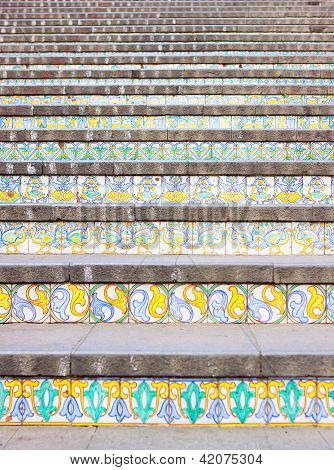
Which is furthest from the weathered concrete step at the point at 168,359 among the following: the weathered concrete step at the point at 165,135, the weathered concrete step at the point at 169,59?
the weathered concrete step at the point at 169,59

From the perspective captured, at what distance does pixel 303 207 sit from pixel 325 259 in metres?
0.35

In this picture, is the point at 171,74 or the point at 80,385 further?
the point at 171,74

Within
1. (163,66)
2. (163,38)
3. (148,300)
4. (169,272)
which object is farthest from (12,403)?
(163,38)

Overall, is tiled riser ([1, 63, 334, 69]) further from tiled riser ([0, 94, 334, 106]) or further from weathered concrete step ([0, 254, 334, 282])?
weathered concrete step ([0, 254, 334, 282])

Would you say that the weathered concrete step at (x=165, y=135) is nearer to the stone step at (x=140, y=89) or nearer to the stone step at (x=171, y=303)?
the stone step at (x=140, y=89)

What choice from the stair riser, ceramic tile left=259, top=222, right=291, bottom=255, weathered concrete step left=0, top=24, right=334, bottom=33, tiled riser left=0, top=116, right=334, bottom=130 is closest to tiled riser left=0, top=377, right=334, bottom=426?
ceramic tile left=259, top=222, right=291, bottom=255

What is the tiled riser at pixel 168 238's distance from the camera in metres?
2.67

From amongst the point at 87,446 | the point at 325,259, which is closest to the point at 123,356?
the point at 87,446

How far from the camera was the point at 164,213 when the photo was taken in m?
2.69

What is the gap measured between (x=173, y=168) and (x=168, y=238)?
61cm

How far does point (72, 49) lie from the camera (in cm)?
624

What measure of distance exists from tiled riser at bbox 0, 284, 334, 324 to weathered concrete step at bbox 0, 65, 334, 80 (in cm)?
365

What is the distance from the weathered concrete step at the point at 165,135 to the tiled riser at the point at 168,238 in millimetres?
1092
